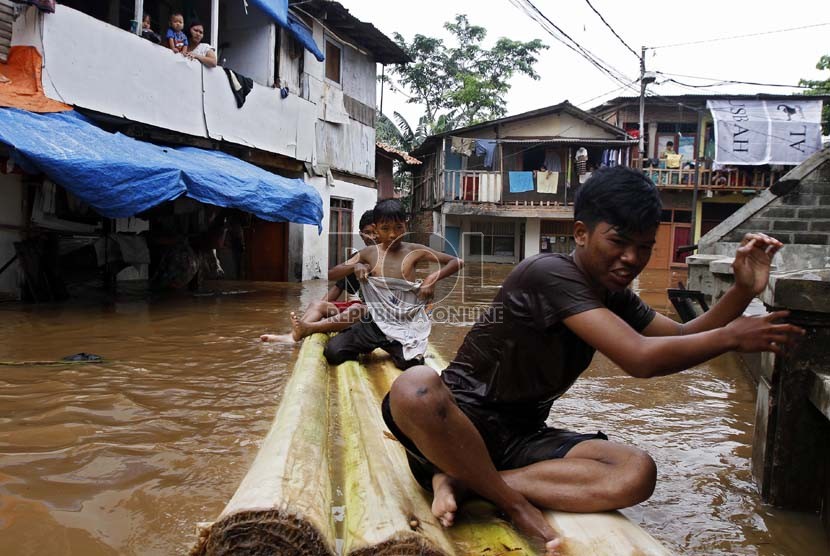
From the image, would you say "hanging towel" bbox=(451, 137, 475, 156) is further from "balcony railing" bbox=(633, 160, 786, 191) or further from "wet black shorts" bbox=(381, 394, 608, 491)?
"wet black shorts" bbox=(381, 394, 608, 491)

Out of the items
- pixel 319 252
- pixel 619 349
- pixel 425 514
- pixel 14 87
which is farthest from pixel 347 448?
pixel 319 252

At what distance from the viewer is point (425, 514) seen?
1.83 m

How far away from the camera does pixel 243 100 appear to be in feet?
34.6

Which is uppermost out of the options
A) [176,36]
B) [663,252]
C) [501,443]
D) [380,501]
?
[176,36]

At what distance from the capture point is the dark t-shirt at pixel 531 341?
184 cm

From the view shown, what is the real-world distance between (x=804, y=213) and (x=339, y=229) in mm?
10271

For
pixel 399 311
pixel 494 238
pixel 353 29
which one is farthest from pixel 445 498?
pixel 494 238

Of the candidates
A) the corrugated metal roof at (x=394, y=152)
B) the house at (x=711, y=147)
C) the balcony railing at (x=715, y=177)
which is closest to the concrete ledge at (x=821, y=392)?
the corrugated metal roof at (x=394, y=152)

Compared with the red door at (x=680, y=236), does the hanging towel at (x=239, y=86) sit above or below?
above

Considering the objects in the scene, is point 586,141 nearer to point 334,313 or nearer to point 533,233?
point 533,233

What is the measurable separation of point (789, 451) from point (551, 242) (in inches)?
834

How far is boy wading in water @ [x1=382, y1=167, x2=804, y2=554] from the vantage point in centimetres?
175

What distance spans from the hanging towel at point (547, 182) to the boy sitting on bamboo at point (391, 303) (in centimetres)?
1781

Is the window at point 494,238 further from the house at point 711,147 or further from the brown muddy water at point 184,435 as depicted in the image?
the brown muddy water at point 184,435
